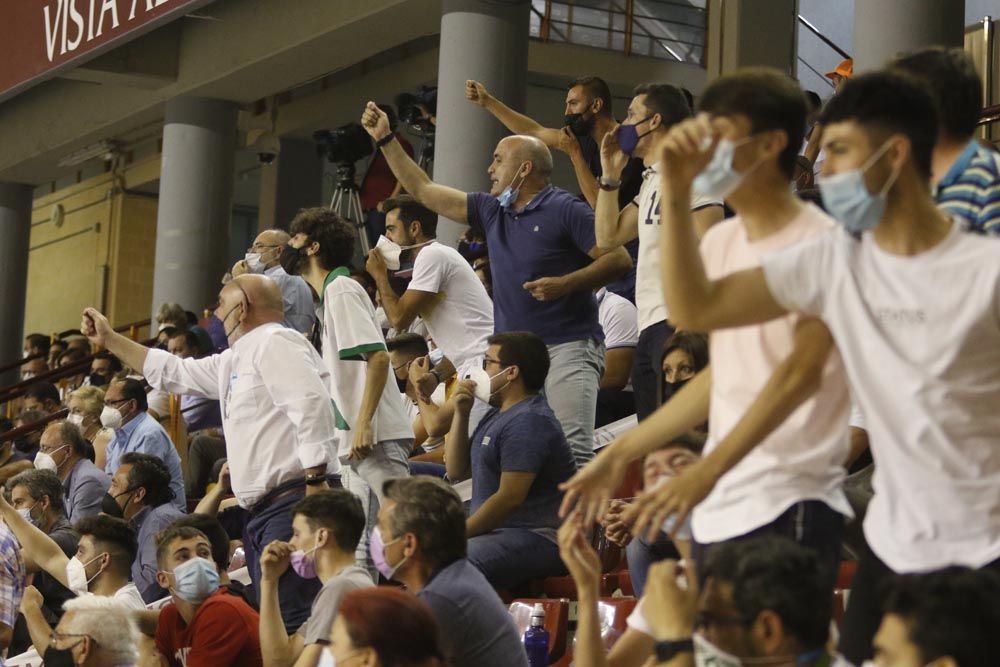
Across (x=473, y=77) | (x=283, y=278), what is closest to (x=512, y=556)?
(x=283, y=278)

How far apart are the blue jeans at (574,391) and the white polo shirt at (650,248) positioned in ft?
1.10

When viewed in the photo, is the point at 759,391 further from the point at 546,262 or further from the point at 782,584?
the point at 546,262

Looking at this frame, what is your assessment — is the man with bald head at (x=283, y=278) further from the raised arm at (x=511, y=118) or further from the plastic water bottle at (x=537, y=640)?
the plastic water bottle at (x=537, y=640)

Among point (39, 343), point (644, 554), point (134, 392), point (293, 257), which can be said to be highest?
point (39, 343)

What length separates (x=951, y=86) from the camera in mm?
2826

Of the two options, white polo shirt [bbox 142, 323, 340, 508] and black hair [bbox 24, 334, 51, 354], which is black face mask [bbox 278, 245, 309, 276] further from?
black hair [bbox 24, 334, 51, 354]

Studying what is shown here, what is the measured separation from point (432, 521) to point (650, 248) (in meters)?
1.55

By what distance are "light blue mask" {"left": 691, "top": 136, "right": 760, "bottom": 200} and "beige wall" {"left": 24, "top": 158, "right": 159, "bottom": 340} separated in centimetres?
1647

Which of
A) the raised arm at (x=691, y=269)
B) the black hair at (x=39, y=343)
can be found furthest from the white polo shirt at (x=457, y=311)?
the black hair at (x=39, y=343)

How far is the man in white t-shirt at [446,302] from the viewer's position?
20.0 ft

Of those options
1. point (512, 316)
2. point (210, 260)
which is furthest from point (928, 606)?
point (210, 260)

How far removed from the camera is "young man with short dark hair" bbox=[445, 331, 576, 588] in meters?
5.15

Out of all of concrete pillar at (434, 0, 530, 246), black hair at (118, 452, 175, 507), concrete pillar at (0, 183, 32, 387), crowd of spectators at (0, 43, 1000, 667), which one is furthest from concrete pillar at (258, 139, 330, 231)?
black hair at (118, 452, 175, 507)

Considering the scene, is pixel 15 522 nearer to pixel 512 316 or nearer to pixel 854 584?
pixel 512 316
